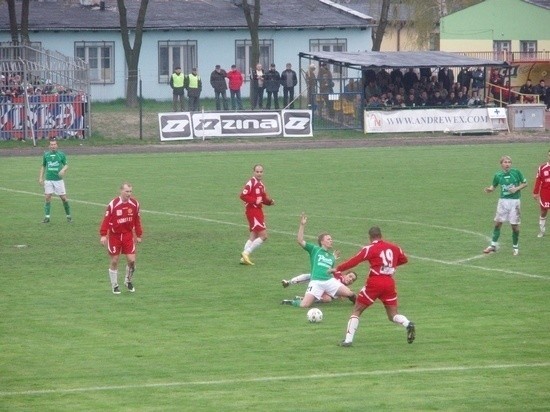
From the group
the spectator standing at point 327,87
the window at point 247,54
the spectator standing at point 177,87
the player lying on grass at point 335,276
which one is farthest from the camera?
the window at point 247,54

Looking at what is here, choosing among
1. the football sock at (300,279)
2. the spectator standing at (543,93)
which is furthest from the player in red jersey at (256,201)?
the spectator standing at (543,93)

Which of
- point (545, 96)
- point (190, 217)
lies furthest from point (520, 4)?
point (190, 217)

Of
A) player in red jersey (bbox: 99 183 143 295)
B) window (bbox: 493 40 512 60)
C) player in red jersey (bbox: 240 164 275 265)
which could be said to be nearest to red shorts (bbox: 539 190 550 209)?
player in red jersey (bbox: 240 164 275 265)

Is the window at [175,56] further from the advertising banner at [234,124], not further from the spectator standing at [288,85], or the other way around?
the advertising banner at [234,124]

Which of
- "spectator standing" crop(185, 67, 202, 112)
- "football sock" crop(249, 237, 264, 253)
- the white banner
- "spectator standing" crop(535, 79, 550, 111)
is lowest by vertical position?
"football sock" crop(249, 237, 264, 253)

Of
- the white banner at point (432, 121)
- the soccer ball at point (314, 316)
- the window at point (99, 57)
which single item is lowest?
the soccer ball at point (314, 316)

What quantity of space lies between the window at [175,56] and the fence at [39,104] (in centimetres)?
1849

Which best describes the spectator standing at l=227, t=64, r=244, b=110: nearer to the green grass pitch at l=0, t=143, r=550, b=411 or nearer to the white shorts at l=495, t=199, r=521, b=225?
the green grass pitch at l=0, t=143, r=550, b=411

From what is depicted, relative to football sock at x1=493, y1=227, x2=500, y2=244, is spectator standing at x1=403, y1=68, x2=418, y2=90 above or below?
above

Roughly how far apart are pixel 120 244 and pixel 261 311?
10.1 feet

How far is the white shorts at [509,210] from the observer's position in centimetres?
2733

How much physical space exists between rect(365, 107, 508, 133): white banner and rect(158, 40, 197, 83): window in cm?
1955

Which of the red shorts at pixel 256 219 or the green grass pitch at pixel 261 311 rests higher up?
the red shorts at pixel 256 219

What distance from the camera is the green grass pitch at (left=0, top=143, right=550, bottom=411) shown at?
16.3 m
